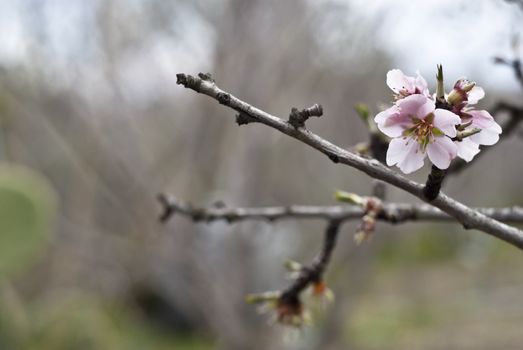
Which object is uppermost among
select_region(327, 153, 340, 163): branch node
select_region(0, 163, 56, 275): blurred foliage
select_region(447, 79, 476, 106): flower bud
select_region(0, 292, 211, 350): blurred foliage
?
select_region(0, 163, 56, 275): blurred foliage

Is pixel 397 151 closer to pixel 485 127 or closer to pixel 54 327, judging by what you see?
pixel 485 127

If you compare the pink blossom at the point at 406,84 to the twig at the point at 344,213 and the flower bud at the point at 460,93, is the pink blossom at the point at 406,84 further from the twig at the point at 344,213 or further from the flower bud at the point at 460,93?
the twig at the point at 344,213

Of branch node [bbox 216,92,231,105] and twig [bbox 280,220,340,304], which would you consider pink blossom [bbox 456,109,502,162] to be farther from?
twig [bbox 280,220,340,304]

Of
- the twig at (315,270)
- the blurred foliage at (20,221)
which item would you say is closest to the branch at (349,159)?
the twig at (315,270)

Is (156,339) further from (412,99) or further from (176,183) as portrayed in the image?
(412,99)

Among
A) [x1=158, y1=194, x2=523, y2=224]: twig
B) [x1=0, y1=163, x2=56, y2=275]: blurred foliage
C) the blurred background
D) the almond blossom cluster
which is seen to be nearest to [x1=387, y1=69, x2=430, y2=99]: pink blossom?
the almond blossom cluster

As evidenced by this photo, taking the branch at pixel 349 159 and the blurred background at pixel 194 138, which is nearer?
the branch at pixel 349 159
